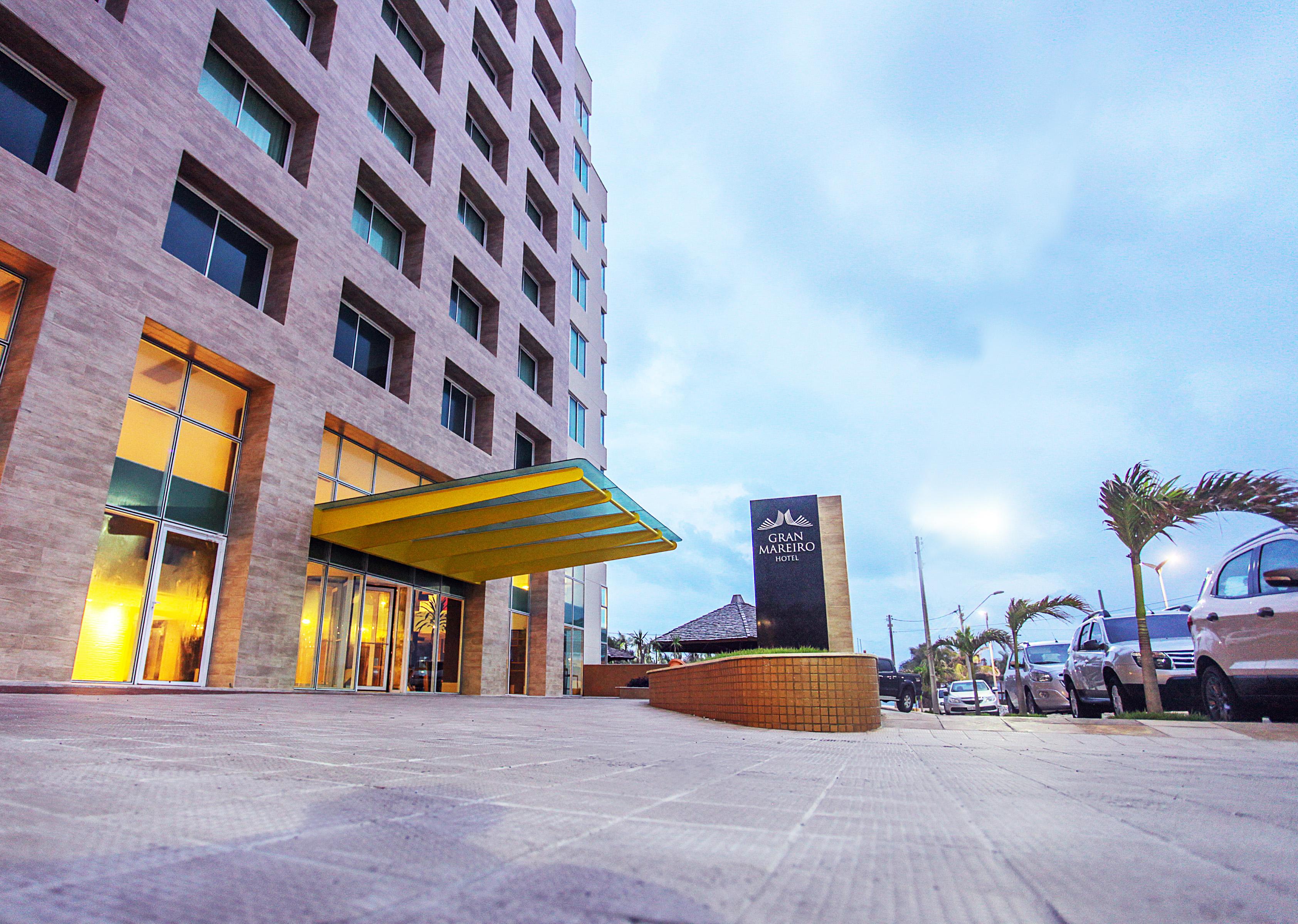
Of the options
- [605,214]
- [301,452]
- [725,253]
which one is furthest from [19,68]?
[725,253]

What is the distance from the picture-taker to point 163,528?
1122 cm

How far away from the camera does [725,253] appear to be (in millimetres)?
151375

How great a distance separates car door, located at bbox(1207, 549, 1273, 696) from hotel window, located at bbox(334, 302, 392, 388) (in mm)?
16732

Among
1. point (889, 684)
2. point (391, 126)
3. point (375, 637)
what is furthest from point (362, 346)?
point (889, 684)

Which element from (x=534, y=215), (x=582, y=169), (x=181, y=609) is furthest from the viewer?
(x=582, y=169)

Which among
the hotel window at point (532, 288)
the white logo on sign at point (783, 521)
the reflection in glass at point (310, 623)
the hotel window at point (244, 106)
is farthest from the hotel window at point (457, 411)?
the white logo on sign at point (783, 521)

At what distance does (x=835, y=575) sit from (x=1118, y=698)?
1282 cm

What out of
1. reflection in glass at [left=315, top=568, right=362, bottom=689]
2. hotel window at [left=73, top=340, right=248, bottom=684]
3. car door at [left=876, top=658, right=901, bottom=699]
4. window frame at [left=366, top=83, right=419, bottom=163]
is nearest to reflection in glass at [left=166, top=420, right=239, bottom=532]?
hotel window at [left=73, top=340, right=248, bottom=684]

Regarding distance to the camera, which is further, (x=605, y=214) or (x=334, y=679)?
(x=605, y=214)

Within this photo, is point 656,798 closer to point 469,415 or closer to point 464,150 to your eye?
point 469,415

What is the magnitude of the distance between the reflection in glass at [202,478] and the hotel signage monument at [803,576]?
688 inches

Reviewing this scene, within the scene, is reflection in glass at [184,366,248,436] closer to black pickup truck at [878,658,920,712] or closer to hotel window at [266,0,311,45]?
hotel window at [266,0,311,45]

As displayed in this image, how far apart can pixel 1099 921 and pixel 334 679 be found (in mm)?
16047

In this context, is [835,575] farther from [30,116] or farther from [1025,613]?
[30,116]
